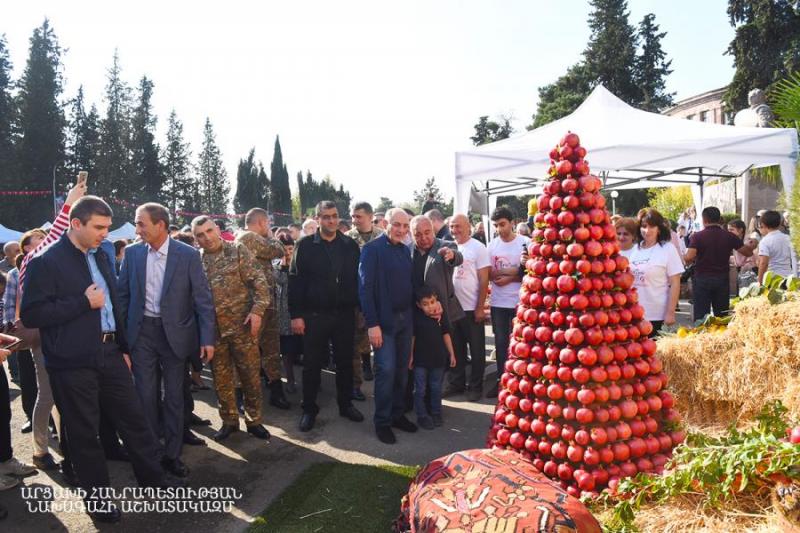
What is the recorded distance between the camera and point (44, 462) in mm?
4551

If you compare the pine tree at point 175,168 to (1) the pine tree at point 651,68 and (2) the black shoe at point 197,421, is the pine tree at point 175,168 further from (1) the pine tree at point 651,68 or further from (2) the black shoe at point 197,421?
(2) the black shoe at point 197,421

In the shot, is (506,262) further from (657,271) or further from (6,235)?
(6,235)

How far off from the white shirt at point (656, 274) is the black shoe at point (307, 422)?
11.2ft

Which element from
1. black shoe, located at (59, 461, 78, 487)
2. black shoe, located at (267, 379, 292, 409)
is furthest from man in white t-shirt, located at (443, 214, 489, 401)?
black shoe, located at (59, 461, 78, 487)

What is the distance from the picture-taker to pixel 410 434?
17.1ft

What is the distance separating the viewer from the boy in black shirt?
17.0 ft

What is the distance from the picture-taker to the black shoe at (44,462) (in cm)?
455

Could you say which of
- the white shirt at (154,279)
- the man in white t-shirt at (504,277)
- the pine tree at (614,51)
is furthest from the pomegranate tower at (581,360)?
the pine tree at (614,51)

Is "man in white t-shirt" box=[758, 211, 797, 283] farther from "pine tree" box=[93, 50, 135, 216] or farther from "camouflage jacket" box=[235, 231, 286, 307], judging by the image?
"pine tree" box=[93, 50, 135, 216]

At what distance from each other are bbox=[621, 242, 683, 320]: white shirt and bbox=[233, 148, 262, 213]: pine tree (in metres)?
65.9

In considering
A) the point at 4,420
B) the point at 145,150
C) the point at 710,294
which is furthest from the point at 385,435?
the point at 145,150

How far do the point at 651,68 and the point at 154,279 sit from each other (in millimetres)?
50648

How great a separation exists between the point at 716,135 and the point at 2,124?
182 feet

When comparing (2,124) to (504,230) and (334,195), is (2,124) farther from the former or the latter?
(504,230)
